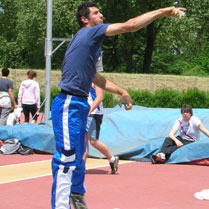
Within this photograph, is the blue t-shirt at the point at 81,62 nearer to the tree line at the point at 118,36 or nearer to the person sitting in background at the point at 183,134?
the person sitting in background at the point at 183,134

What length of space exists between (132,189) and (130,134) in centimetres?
Result: 500

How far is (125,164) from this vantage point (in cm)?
993

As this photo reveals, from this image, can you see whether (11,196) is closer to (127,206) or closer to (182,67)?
(127,206)

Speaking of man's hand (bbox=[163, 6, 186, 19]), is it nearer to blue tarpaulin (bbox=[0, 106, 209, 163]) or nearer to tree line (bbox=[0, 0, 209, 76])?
blue tarpaulin (bbox=[0, 106, 209, 163])

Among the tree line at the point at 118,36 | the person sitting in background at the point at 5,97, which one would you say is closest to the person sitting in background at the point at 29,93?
the person sitting in background at the point at 5,97

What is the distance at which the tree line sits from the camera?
33.6 metres

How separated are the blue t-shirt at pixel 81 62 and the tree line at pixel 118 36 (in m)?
27.7

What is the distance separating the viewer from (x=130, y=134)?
1216 centimetres

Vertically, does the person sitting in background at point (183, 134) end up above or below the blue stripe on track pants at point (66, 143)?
below

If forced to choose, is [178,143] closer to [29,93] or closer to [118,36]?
[29,93]

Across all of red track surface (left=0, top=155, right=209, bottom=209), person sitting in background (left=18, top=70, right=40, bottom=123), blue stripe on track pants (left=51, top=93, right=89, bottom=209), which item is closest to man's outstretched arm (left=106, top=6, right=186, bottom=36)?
blue stripe on track pants (left=51, top=93, right=89, bottom=209)

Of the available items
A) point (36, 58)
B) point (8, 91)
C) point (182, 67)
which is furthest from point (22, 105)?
point (182, 67)

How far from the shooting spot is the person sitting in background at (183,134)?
9922mm

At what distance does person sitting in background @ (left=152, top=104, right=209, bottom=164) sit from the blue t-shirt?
212 inches
